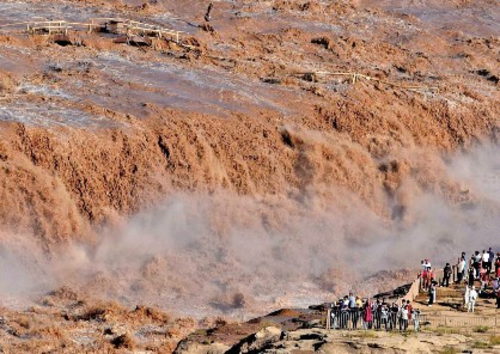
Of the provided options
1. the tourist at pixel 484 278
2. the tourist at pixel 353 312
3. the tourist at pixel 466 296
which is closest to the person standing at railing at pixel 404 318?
the tourist at pixel 353 312

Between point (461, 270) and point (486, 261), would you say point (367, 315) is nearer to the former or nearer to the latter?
point (461, 270)

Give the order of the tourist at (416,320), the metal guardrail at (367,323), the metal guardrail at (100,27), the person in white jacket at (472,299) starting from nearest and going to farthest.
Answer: the tourist at (416,320)
the metal guardrail at (367,323)
the person in white jacket at (472,299)
the metal guardrail at (100,27)

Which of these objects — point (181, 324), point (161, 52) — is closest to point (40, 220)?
point (181, 324)

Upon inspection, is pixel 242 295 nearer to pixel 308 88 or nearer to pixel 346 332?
pixel 346 332

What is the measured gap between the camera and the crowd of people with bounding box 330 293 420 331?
34375mm

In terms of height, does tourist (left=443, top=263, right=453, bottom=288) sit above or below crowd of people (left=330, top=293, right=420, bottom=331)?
below

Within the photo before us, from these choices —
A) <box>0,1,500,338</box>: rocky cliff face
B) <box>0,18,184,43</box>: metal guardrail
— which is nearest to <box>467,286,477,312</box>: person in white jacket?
<box>0,1,500,338</box>: rocky cliff face

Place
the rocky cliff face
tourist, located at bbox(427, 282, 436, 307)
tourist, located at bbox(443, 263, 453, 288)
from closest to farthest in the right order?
tourist, located at bbox(427, 282, 436, 307), tourist, located at bbox(443, 263, 453, 288), the rocky cliff face

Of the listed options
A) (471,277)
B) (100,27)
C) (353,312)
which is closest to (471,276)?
(471,277)

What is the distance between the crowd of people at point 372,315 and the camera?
34.4 m

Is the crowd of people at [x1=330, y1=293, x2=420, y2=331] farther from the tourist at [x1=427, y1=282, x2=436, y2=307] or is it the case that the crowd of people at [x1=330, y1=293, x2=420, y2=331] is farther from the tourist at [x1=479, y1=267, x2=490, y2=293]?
the tourist at [x1=479, y1=267, x2=490, y2=293]

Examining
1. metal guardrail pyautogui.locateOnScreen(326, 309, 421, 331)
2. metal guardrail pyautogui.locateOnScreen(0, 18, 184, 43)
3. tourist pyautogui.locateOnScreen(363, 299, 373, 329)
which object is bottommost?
metal guardrail pyautogui.locateOnScreen(326, 309, 421, 331)

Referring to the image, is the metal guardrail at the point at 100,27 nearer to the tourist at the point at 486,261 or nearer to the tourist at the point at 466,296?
the tourist at the point at 486,261

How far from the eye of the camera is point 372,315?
3447 cm
